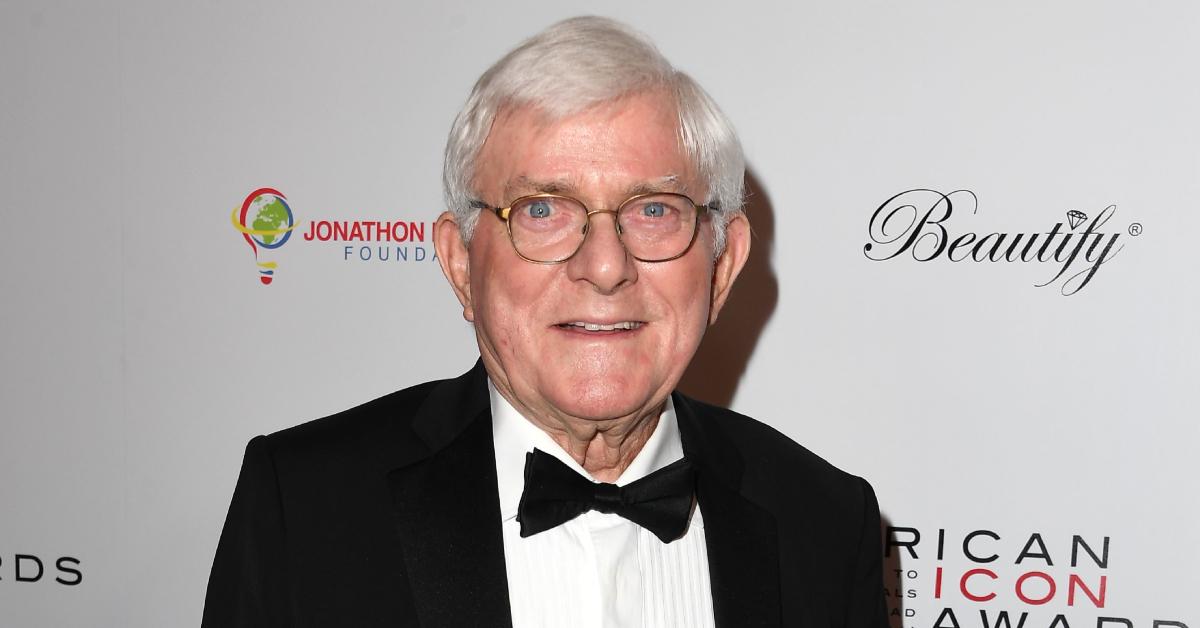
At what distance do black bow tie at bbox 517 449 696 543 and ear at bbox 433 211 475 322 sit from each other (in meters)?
0.26

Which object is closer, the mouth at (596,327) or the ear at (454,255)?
the mouth at (596,327)

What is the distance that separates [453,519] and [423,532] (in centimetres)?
4

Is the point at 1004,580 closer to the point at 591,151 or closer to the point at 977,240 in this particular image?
the point at 977,240

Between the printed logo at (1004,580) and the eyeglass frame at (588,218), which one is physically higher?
the eyeglass frame at (588,218)

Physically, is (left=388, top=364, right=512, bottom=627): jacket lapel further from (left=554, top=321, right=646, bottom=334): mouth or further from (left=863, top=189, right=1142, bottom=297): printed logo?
(left=863, top=189, right=1142, bottom=297): printed logo

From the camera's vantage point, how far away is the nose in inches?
50.1

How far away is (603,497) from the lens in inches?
56.1

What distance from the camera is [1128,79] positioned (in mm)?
2227

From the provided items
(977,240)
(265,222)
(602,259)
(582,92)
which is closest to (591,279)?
A: (602,259)

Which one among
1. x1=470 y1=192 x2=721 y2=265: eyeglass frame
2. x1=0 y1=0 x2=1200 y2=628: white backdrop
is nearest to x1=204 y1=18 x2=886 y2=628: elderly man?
x1=470 y1=192 x2=721 y2=265: eyeglass frame

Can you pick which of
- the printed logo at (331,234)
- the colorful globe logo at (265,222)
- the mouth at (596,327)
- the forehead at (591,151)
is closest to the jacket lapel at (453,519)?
the mouth at (596,327)

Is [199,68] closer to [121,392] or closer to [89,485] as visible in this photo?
[121,392]

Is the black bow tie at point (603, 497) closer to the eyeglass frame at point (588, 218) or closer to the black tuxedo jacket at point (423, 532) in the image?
the black tuxedo jacket at point (423, 532)

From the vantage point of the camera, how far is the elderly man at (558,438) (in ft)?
4.27
